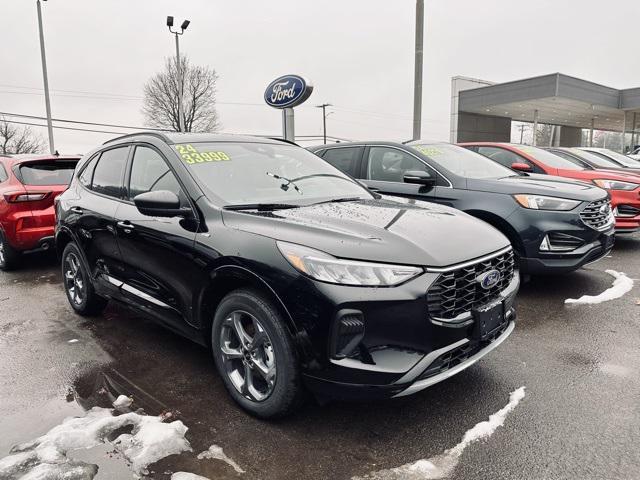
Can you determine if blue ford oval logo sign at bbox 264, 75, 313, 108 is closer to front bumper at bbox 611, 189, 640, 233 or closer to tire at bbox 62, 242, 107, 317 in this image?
front bumper at bbox 611, 189, 640, 233

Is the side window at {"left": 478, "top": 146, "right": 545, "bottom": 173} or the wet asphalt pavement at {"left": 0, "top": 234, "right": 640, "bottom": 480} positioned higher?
the side window at {"left": 478, "top": 146, "right": 545, "bottom": 173}

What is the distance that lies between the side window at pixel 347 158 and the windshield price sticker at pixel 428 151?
0.79m

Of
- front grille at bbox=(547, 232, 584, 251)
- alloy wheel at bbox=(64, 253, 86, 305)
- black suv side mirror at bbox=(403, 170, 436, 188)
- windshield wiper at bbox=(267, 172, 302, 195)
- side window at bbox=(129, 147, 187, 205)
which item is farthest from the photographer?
black suv side mirror at bbox=(403, 170, 436, 188)

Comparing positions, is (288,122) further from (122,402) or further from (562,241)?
(122,402)

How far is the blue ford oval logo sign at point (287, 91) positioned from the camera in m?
11.1

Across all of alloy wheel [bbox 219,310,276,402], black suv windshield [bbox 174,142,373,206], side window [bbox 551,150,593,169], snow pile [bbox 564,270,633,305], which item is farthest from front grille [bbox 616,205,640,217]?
alloy wheel [bbox 219,310,276,402]

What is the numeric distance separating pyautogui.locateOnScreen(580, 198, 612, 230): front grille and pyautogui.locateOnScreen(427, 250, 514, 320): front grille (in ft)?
8.02

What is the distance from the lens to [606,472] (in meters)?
2.25

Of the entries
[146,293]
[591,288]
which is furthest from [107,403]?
[591,288]

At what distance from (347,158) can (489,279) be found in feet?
13.0

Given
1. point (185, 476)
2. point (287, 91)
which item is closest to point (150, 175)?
point (185, 476)

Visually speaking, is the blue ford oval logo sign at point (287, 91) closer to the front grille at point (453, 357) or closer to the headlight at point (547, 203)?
the headlight at point (547, 203)

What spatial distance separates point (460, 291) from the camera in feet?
8.21

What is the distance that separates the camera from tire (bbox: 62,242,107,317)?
4398 millimetres
